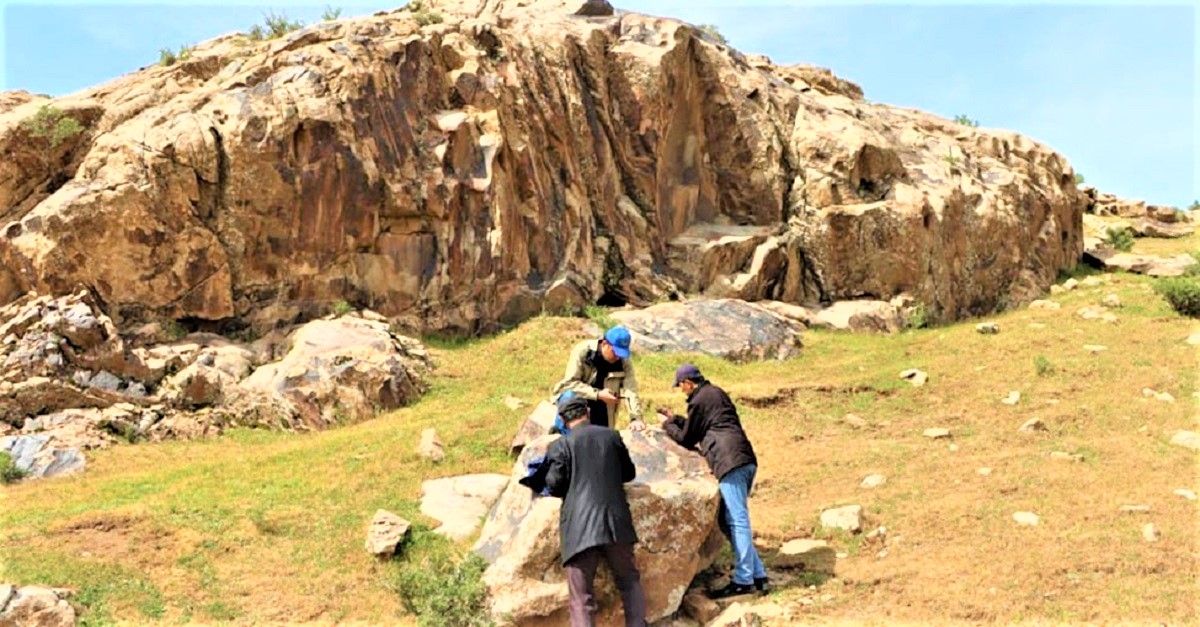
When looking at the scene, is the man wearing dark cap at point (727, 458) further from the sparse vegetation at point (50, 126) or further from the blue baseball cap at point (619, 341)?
the sparse vegetation at point (50, 126)

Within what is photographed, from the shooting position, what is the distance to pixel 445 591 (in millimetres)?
8188

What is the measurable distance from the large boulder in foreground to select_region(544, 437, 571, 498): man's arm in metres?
0.56

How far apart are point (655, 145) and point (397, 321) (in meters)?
11.8

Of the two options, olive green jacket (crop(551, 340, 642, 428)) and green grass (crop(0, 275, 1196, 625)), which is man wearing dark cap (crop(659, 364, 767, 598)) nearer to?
green grass (crop(0, 275, 1196, 625))

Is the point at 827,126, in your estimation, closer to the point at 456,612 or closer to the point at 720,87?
the point at 720,87

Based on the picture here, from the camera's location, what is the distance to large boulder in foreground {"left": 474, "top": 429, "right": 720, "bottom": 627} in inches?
317

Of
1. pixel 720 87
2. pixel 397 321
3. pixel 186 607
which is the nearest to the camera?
pixel 186 607

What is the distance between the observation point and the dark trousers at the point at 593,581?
7422 mm

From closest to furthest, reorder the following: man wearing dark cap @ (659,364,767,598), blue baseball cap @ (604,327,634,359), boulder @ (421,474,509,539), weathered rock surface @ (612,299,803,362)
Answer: man wearing dark cap @ (659,364,767,598)
blue baseball cap @ (604,327,634,359)
boulder @ (421,474,509,539)
weathered rock surface @ (612,299,803,362)

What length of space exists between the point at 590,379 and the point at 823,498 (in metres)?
4.43

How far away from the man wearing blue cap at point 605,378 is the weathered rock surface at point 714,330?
1348cm

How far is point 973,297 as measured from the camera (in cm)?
3388

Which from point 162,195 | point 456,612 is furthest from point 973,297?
point 456,612

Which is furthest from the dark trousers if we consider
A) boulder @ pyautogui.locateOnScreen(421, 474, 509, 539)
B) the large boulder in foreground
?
boulder @ pyautogui.locateOnScreen(421, 474, 509, 539)
